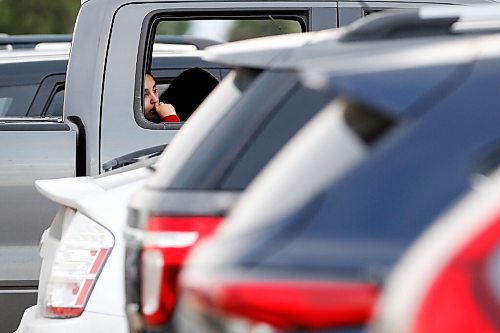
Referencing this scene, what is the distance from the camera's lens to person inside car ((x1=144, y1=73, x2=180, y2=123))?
7.18 m

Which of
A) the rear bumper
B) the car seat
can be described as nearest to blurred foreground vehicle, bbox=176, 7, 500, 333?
the rear bumper

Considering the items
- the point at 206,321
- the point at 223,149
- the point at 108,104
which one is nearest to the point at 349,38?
the point at 223,149

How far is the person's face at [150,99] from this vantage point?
7.14 metres

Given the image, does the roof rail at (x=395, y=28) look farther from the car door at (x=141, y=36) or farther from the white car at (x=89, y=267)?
the car door at (x=141, y=36)

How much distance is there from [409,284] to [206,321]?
46cm

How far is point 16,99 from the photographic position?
11.7 metres

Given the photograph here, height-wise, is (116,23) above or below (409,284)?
below

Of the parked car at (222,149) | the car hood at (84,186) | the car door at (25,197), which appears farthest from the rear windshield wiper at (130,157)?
the parked car at (222,149)

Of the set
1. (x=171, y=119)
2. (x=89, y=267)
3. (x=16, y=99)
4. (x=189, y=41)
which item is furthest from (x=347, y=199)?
(x=189, y=41)

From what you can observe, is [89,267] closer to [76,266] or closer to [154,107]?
[76,266]

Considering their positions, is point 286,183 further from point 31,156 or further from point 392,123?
point 31,156

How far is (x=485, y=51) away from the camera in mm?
3047

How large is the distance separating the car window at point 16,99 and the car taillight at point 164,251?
26.1 ft

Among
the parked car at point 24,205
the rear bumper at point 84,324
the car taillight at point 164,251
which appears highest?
the car taillight at point 164,251
